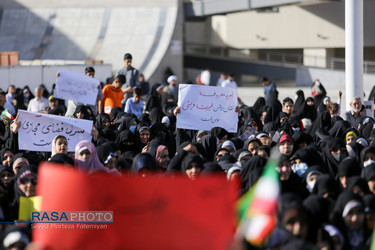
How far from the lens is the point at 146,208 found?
4.64 meters

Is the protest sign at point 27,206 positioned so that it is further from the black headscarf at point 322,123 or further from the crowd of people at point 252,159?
the black headscarf at point 322,123

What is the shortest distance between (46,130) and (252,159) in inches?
110

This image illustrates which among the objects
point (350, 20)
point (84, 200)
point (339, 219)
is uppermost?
point (350, 20)

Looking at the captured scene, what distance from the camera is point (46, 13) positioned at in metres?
29.1

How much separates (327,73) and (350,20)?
11240 mm

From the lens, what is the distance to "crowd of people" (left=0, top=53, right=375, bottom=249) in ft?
18.9

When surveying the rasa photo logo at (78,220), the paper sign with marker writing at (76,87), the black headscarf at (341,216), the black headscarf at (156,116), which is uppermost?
the paper sign with marker writing at (76,87)

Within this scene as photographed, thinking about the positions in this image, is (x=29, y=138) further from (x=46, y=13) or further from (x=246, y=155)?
(x=46, y=13)

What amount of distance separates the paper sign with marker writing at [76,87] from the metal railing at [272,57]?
1355 centimetres

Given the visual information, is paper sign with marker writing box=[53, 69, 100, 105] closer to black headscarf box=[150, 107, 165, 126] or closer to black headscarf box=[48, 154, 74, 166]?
black headscarf box=[150, 107, 165, 126]

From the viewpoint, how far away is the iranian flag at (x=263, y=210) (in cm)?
468

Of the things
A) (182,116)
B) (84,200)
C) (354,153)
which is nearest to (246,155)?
(354,153)

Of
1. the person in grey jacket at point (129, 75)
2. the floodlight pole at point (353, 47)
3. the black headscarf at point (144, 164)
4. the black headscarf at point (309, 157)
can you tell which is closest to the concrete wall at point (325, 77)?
the floodlight pole at point (353, 47)

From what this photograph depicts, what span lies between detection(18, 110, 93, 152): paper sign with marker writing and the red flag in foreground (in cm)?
448
